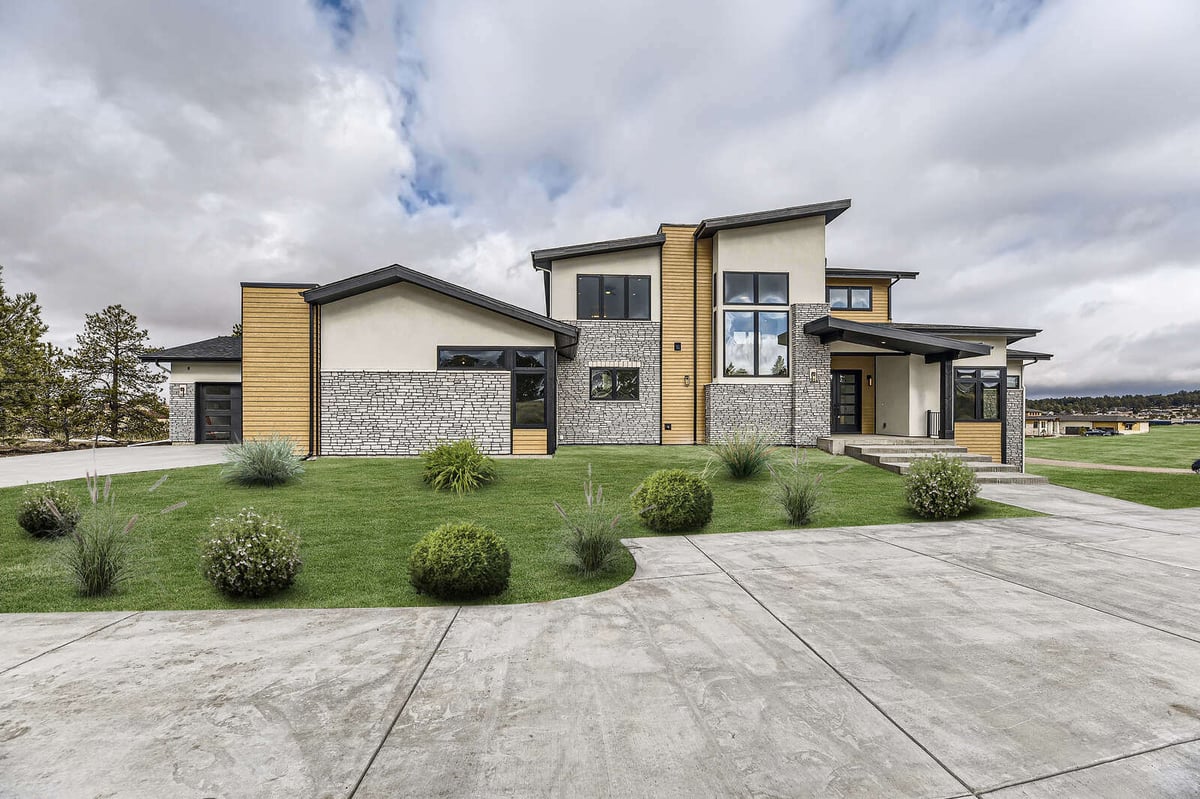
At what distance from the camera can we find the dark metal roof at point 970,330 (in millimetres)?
17125

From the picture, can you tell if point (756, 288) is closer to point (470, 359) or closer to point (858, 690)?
point (470, 359)

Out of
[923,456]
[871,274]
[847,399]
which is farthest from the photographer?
[847,399]

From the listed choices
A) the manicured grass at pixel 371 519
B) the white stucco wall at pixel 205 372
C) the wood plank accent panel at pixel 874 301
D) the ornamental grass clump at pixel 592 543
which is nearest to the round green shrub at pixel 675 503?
the manicured grass at pixel 371 519

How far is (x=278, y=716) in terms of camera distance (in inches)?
98.3

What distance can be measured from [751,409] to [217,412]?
18206 mm

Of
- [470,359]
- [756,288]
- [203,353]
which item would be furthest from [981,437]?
[203,353]

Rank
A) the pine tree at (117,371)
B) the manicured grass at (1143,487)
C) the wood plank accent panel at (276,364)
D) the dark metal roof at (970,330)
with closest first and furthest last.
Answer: the manicured grass at (1143,487)
the wood plank accent panel at (276,364)
the dark metal roof at (970,330)
the pine tree at (117,371)

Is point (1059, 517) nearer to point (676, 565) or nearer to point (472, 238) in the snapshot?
point (676, 565)

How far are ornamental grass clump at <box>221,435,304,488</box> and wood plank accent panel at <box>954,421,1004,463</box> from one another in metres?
19.7

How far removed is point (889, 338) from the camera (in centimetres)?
1426

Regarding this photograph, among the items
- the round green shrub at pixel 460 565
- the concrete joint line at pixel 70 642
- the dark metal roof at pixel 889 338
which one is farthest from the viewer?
the dark metal roof at pixel 889 338

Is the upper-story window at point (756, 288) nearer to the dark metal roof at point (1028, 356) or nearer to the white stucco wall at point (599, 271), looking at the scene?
the white stucco wall at point (599, 271)

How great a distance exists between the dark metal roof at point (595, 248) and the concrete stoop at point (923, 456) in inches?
339

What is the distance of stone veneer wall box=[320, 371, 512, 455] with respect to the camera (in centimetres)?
1319
